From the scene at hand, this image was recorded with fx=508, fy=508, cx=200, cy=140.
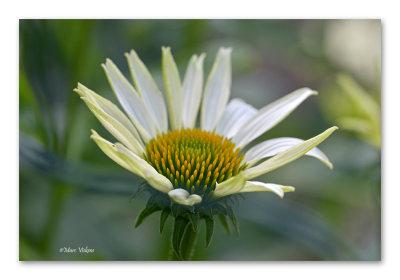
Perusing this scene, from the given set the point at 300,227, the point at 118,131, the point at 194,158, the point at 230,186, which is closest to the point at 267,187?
the point at 230,186

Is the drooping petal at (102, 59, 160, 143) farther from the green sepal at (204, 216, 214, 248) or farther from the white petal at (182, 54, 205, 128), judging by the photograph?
the green sepal at (204, 216, 214, 248)

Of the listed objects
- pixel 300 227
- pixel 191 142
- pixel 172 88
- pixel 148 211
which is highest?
pixel 172 88

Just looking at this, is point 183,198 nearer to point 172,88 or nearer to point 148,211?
point 148,211

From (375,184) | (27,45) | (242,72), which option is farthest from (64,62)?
(375,184)

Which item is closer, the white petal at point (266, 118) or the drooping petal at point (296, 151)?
the drooping petal at point (296, 151)

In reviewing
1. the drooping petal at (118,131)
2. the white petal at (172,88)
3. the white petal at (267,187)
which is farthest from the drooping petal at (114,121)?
the white petal at (267,187)

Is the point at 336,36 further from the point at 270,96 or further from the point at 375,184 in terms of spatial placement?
the point at 375,184

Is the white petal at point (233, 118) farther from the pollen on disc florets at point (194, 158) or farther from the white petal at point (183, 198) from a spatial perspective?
the white petal at point (183, 198)
